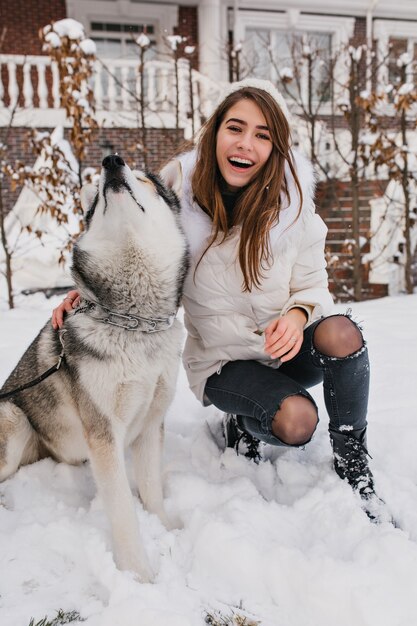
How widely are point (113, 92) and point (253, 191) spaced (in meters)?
8.11

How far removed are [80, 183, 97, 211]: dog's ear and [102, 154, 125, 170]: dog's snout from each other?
22 cm

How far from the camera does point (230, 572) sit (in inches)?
61.9

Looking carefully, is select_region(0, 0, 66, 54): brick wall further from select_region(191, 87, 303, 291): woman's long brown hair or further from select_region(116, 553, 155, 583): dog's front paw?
select_region(116, 553, 155, 583): dog's front paw

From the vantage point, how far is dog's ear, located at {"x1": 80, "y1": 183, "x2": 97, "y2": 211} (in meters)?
1.85

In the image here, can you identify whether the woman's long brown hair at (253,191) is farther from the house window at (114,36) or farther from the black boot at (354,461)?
the house window at (114,36)

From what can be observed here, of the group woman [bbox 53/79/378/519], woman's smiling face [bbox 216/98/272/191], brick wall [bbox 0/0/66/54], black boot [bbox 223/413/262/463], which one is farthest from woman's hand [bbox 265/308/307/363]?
brick wall [bbox 0/0/66/54]

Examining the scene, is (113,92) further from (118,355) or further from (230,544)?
(230,544)

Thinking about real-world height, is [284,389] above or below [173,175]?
below

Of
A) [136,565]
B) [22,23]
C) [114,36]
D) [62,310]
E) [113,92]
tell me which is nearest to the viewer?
[136,565]

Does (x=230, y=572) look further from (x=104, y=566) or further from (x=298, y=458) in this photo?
(x=298, y=458)

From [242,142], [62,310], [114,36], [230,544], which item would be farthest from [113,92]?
[230,544]

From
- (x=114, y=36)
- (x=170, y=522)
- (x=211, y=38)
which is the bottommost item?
(x=170, y=522)

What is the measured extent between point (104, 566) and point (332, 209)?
7.17 metres

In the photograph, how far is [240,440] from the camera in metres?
2.32
